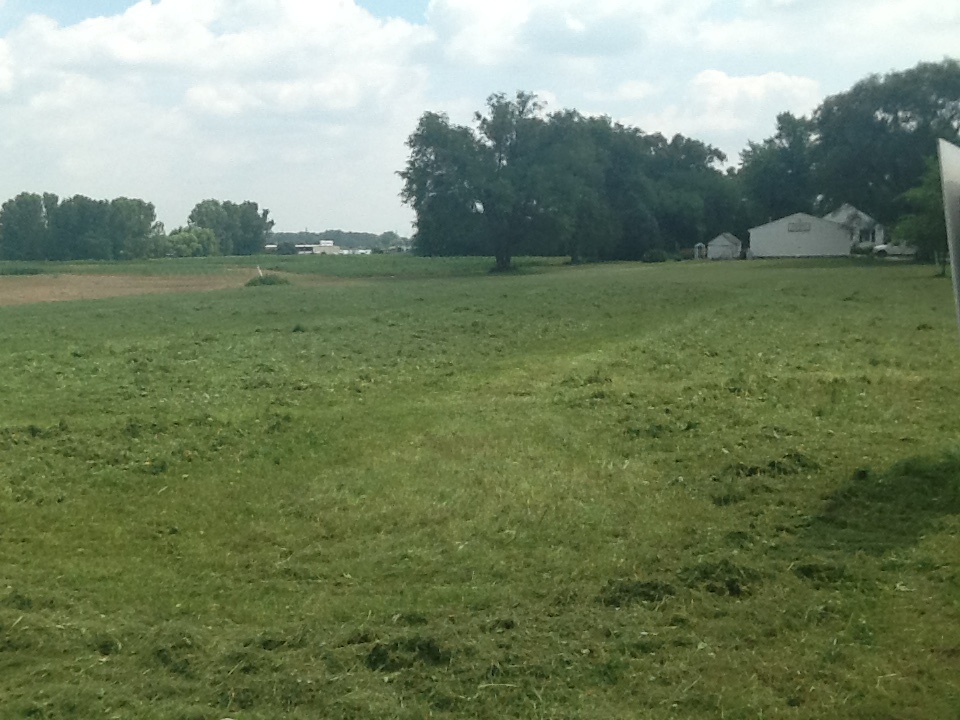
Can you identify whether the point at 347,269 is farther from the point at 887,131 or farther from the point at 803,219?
the point at 887,131

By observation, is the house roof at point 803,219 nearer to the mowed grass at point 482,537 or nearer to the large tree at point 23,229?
the mowed grass at point 482,537

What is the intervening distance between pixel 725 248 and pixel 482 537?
80648mm

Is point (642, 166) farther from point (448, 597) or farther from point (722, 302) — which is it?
point (448, 597)

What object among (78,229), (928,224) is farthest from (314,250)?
(928,224)

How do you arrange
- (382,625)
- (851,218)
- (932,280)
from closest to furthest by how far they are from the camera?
(382,625) → (932,280) → (851,218)

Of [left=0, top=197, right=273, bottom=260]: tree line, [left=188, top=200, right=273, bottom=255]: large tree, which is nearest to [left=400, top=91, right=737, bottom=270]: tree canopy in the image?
[left=0, top=197, right=273, bottom=260]: tree line

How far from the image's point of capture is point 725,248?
277ft

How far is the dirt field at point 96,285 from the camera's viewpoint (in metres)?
44.6

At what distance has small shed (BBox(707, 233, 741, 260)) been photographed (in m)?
84.1

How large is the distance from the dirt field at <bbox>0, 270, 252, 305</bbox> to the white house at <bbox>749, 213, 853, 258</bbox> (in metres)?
41.8

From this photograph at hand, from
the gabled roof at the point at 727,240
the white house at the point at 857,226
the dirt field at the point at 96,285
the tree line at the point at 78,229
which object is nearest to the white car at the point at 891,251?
the white house at the point at 857,226

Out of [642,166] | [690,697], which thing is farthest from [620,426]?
[642,166]

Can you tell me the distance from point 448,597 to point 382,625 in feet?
1.98

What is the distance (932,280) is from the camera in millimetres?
36312
